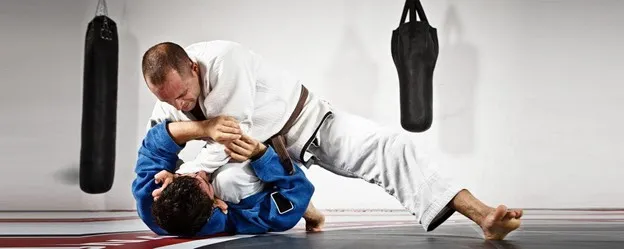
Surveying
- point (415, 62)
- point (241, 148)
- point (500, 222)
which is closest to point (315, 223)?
point (241, 148)

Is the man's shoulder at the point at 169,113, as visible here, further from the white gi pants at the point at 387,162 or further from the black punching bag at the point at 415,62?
the black punching bag at the point at 415,62

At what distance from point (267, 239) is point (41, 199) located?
4572 mm

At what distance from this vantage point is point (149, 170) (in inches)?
104

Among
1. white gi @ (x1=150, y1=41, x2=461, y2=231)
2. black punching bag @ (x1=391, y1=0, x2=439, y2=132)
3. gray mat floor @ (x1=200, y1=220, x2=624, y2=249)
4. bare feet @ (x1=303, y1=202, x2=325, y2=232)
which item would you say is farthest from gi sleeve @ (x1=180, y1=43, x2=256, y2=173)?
black punching bag @ (x1=391, y1=0, x2=439, y2=132)

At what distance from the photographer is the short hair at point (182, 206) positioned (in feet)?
7.79

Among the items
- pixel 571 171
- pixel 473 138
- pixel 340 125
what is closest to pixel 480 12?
pixel 473 138

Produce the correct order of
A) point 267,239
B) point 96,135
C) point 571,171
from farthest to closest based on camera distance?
point 571,171 < point 96,135 < point 267,239

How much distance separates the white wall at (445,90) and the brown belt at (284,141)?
328cm

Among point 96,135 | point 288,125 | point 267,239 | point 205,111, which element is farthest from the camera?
point 96,135

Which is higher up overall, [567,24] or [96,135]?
[567,24]

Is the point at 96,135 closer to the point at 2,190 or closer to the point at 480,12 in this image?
the point at 2,190

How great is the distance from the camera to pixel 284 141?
2.83 m

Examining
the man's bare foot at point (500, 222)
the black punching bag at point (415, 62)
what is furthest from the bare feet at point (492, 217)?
the black punching bag at point (415, 62)

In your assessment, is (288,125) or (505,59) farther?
(505,59)
